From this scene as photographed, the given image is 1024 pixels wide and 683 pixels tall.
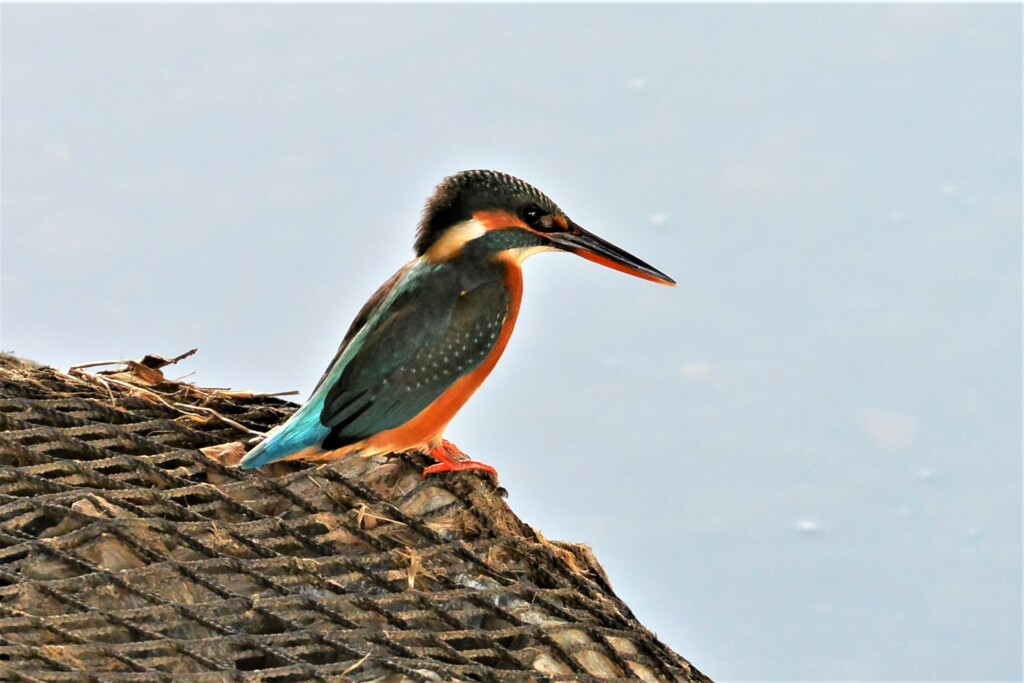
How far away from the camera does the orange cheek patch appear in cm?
295

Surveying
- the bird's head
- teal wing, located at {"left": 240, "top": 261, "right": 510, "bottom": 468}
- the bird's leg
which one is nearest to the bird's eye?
the bird's head

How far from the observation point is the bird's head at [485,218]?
294cm

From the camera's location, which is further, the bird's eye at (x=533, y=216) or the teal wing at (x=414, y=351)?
Answer: the bird's eye at (x=533, y=216)

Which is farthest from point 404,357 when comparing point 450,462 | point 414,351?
point 450,462

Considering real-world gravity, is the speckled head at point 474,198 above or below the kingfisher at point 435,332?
above

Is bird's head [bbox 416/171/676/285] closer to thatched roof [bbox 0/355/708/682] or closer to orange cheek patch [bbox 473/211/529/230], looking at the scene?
orange cheek patch [bbox 473/211/529/230]

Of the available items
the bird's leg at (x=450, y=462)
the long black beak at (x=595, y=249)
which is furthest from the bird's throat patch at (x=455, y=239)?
the bird's leg at (x=450, y=462)

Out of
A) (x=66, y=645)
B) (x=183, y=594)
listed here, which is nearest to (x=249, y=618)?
(x=183, y=594)

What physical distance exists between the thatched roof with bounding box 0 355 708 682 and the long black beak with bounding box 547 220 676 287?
55 centimetres

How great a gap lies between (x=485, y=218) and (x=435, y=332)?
0.26m

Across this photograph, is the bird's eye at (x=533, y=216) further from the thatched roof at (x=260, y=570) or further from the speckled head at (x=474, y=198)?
the thatched roof at (x=260, y=570)

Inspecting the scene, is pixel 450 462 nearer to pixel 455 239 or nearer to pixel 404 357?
pixel 404 357

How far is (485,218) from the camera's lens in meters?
2.95

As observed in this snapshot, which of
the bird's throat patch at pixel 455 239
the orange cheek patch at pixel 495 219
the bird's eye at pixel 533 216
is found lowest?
the bird's throat patch at pixel 455 239
